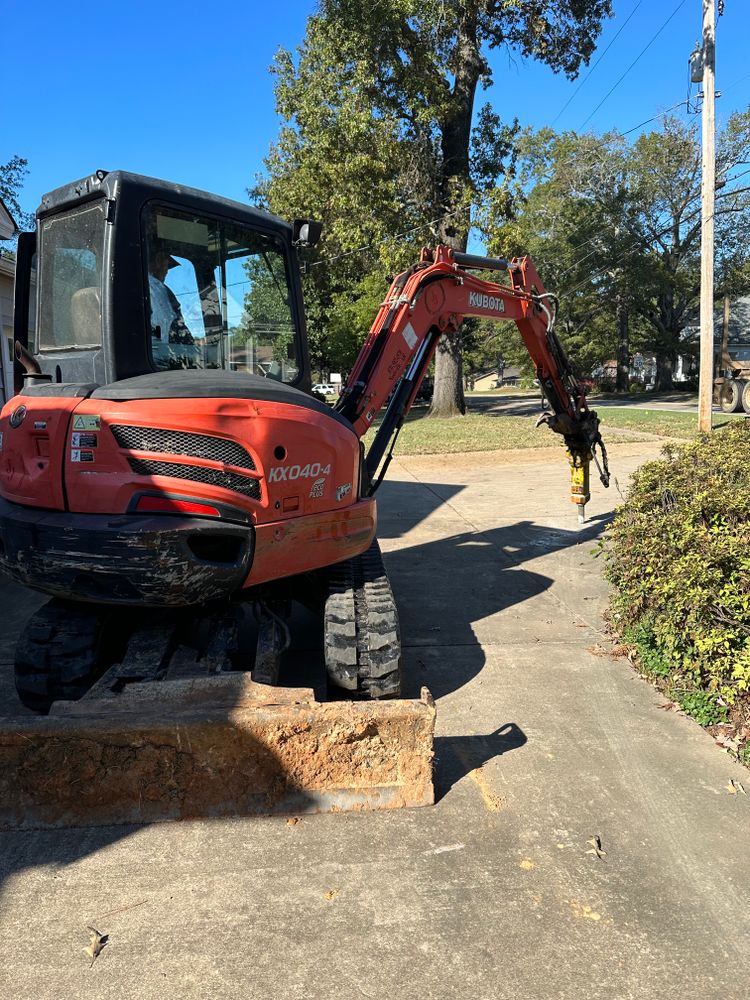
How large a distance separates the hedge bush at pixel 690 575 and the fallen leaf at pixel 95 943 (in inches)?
120

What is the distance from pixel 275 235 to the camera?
4.36 metres

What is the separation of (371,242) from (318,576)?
18.5 metres

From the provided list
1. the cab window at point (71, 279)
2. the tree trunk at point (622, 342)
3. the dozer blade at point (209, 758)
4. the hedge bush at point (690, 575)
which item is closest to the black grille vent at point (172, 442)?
the cab window at point (71, 279)

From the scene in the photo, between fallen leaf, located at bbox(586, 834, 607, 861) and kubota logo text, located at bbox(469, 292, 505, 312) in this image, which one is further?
kubota logo text, located at bbox(469, 292, 505, 312)

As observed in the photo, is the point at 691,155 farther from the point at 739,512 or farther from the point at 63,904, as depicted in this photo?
the point at 63,904

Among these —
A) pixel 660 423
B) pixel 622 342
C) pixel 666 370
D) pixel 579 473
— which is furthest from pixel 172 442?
pixel 622 342

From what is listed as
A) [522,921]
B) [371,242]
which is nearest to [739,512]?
[522,921]

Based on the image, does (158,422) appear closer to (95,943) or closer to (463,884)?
(95,943)

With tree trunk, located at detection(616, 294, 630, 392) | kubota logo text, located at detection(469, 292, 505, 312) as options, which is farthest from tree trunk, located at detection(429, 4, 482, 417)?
tree trunk, located at detection(616, 294, 630, 392)

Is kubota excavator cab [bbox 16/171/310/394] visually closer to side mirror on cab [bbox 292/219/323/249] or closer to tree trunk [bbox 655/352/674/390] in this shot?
side mirror on cab [bbox 292/219/323/249]

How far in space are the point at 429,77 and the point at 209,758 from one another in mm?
21570

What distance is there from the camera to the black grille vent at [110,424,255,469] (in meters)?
3.23

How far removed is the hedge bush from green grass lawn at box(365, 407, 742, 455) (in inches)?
435

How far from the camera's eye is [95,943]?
8.18ft
